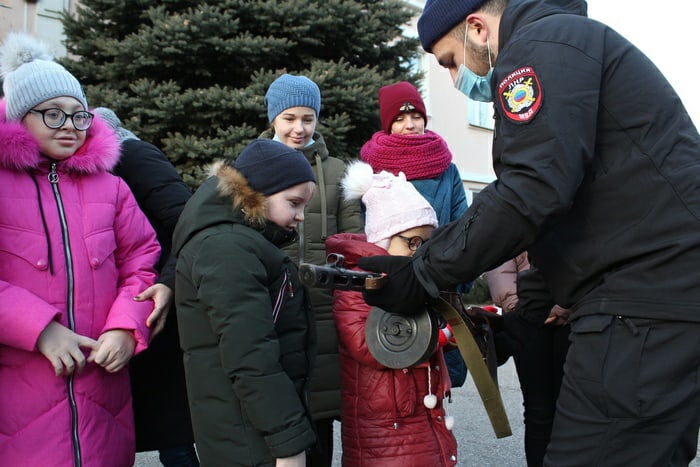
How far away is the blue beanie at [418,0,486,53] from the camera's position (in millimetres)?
2090

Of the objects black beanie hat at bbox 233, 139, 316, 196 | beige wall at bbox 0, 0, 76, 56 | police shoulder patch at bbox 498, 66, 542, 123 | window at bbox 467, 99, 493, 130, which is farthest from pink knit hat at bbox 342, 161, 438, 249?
window at bbox 467, 99, 493, 130

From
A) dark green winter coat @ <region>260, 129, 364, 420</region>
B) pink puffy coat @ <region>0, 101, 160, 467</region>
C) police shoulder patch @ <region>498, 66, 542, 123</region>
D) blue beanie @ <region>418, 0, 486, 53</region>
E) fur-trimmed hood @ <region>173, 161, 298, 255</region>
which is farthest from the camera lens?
dark green winter coat @ <region>260, 129, 364, 420</region>

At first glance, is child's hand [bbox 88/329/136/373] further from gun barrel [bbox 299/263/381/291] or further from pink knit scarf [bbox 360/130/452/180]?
pink knit scarf [bbox 360/130/452/180]

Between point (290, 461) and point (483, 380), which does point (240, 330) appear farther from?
point (483, 380)

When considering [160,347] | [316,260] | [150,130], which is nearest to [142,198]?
[160,347]

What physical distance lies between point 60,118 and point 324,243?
1356 mm

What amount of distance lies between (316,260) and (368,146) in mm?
825

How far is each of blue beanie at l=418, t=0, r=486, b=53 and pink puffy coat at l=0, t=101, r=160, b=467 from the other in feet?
4.07

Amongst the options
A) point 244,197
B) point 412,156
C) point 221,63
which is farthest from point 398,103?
point 221,63

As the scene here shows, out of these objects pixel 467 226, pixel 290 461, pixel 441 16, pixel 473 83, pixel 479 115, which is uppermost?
pixel 441 16

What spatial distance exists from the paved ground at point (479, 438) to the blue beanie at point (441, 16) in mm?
2988

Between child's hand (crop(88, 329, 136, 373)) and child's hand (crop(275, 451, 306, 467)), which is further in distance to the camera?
child's hand (crop(88, 329, 136, 373))

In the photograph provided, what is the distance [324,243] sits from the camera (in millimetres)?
3352

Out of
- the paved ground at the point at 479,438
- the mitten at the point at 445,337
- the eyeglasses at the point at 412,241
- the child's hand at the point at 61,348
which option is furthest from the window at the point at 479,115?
the child's hand at the point at 61,348
